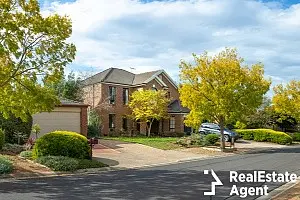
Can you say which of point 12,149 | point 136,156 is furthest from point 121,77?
point 12,149

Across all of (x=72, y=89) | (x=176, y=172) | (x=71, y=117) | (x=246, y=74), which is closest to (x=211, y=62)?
(x=246, y=74)

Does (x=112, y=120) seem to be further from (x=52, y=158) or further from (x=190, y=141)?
(x=52, y=158)

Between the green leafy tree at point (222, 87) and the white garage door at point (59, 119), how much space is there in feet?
25.3

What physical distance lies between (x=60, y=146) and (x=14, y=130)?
6.49m

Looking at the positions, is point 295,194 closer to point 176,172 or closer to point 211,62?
point 176,172

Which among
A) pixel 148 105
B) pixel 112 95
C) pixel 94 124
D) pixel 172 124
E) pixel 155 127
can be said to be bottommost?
pixel 155 127

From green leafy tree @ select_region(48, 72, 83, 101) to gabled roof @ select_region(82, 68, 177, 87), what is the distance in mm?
1445

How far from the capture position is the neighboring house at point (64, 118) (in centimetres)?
2592

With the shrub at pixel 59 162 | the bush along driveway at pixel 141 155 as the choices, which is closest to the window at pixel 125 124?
the bush along driveway at pixel 141 155

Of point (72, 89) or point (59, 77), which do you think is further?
point (72, 89)

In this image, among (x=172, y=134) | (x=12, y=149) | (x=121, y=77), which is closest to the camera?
(x=12, y=149)

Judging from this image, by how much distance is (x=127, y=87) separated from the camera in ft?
140

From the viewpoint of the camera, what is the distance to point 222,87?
26.8m

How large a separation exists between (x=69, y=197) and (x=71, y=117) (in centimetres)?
1729
